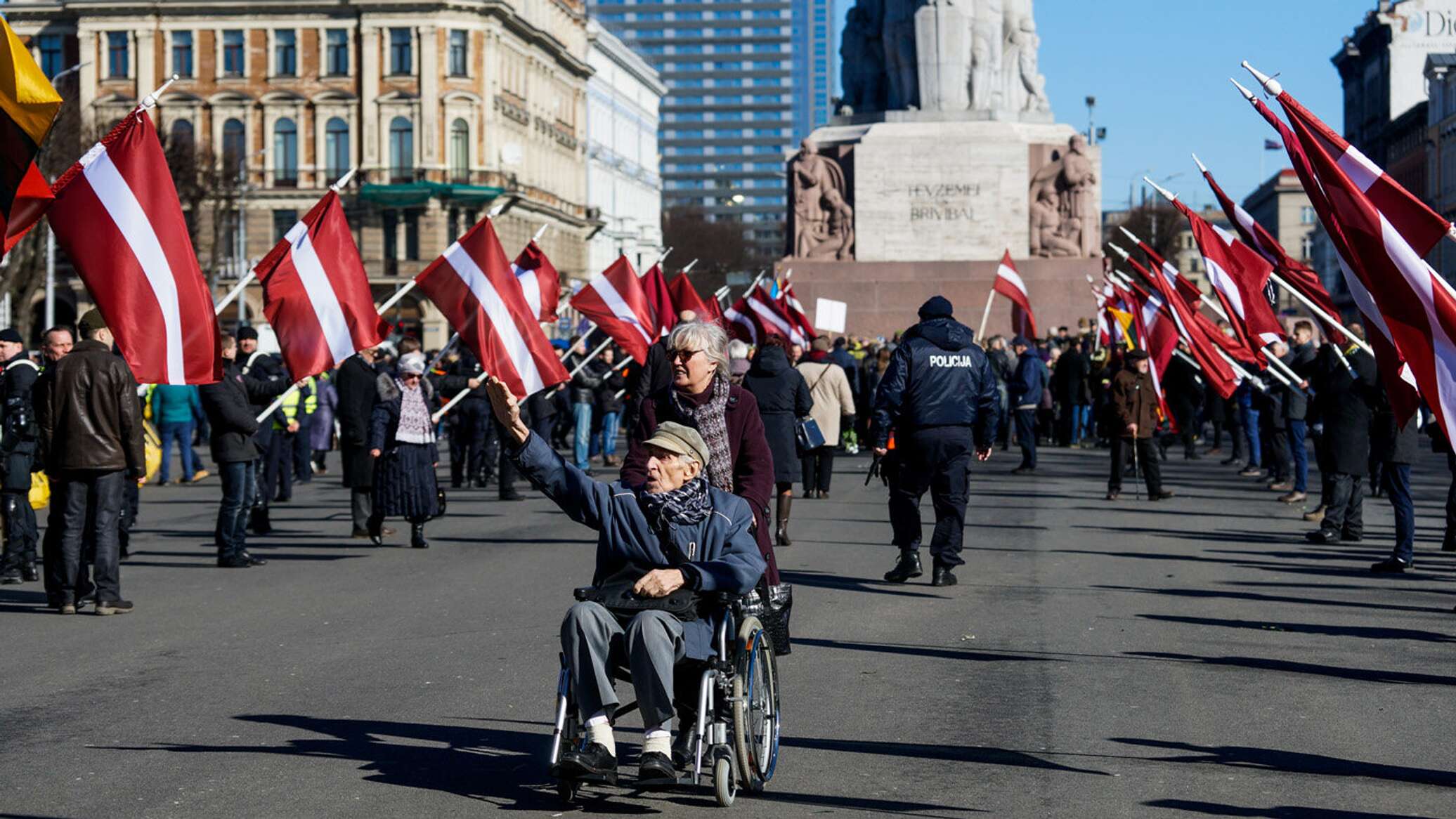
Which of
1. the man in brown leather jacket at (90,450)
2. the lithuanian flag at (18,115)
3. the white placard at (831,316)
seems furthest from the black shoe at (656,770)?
the white placard at (831,316)

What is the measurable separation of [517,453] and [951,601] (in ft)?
19.7

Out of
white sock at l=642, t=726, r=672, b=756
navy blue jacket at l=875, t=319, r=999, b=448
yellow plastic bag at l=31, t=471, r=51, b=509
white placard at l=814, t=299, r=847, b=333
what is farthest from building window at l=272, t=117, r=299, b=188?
white sock at l=642, t=726, r=672, b=756

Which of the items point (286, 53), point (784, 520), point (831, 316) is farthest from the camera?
point (286, 53)

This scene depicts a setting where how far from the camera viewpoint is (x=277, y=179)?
93.1 meters

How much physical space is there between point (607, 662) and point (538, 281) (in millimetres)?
12976

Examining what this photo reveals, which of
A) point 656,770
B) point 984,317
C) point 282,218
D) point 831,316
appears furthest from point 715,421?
point 282,218

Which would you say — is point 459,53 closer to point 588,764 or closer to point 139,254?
point 139,254

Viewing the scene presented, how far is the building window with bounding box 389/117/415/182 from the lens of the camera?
299ft

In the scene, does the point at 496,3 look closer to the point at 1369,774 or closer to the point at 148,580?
the point at 148,580

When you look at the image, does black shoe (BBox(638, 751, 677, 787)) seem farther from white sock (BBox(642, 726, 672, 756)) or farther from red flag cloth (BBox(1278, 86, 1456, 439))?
red flag cloth (BBox(1278, 86, 1456, 439))

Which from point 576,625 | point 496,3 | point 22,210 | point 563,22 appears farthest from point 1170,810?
point 563,22

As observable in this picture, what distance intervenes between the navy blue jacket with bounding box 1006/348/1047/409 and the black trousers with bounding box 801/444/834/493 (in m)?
5.38

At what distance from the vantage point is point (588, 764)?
6984 millimetres

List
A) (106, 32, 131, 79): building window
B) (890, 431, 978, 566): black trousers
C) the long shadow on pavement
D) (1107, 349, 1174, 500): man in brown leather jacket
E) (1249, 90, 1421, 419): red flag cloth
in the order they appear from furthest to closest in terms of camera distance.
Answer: (106, 32, 131, 79): building window, (1107, 349, 1174, 500): man in brown leather jacket, (890, 431, 978, 566): black trousers, (1249, 90, 1421, 419): red flag cloth, the long shadow on pavement
